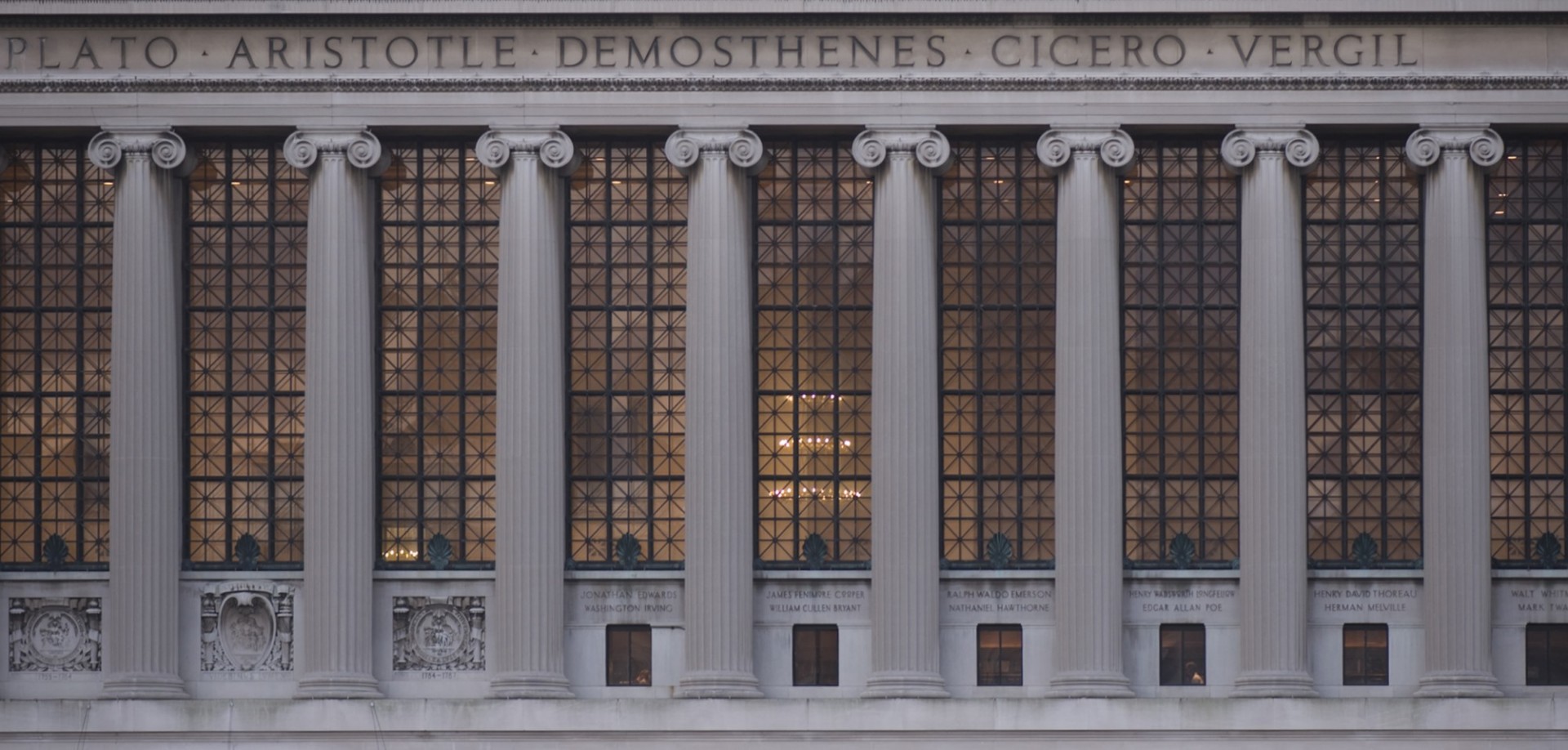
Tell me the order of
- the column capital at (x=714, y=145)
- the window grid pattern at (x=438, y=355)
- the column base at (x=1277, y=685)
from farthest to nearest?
the window grid pattern at (x=438, y=355)
the column capital at (x=714, y=145)
the column base at (x=1277, y=685)

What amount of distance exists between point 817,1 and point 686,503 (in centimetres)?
1140

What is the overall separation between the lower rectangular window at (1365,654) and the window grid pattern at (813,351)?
10.8 m

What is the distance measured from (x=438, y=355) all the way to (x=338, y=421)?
2872 mm

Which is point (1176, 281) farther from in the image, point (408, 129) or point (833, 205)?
point (408, 129)

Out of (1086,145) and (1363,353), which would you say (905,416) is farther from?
(1363,353)

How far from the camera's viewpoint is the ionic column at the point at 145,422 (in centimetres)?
6525

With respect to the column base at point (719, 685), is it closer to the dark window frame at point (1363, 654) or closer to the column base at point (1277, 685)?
the column base at point (1277, 685)

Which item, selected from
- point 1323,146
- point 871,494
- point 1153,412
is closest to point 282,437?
point 871,494

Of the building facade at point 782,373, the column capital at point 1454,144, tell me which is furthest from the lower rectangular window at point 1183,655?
the column capital at point 1454,144

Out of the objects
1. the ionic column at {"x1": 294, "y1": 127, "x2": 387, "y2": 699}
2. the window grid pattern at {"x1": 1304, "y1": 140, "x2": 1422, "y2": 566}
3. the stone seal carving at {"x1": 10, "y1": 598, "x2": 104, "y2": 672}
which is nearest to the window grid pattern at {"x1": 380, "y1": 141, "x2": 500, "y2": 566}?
the ionic column at {"x1": 294, "y1": 127, "x2": 387, "y2": 699}

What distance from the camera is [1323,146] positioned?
66875mm

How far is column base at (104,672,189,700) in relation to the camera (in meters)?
65.0

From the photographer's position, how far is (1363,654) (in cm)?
6588

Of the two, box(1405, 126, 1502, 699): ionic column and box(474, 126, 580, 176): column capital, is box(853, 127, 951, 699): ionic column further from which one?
box(1405, 126, 1502, 699): ionic column
